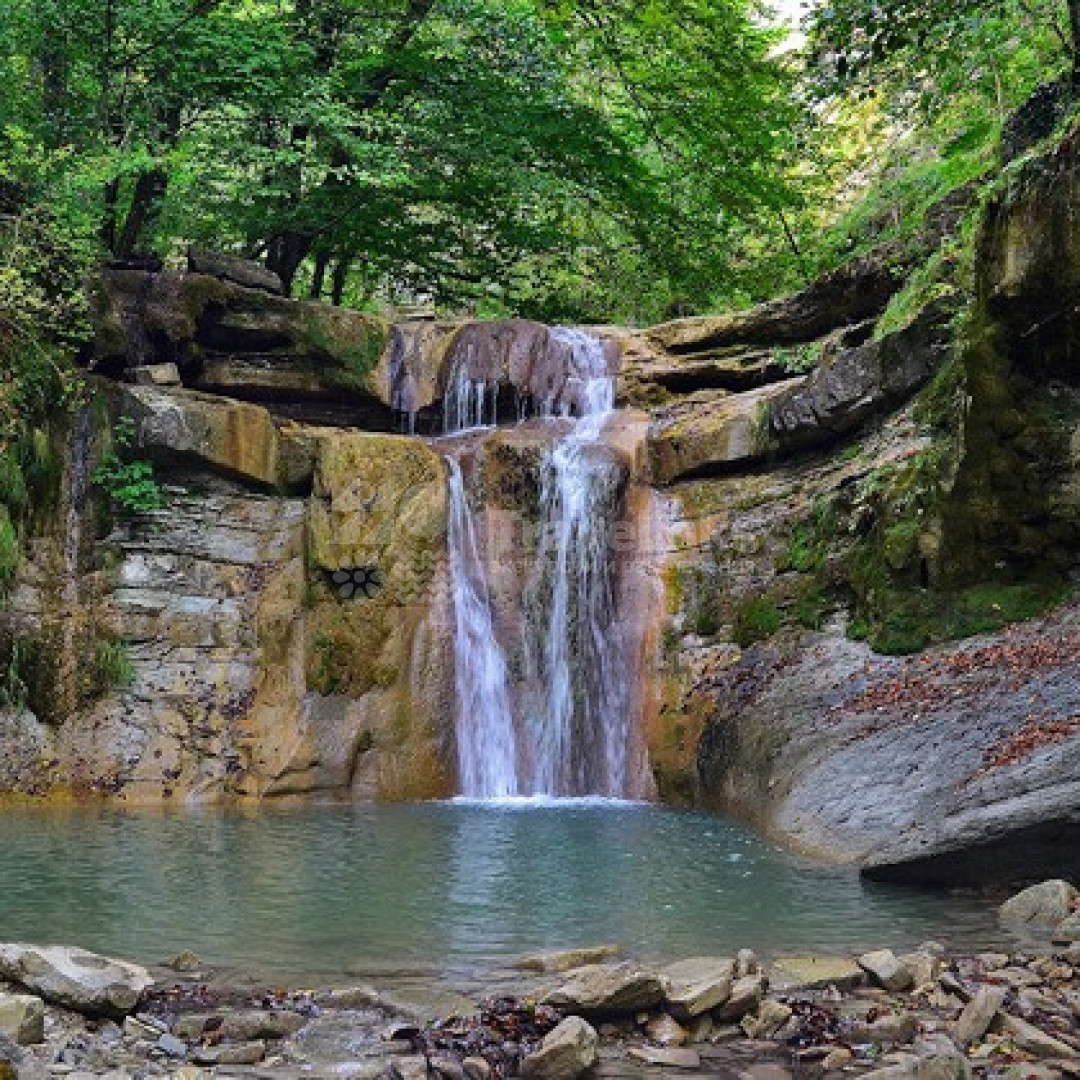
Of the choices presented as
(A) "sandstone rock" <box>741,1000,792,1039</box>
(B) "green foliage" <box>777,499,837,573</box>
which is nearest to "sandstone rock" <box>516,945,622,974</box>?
(A) "sandstone rock" <box>741,1000,792,1039</box>

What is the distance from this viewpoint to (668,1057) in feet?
12.6

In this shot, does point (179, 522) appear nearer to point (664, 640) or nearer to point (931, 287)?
point (664, 640)

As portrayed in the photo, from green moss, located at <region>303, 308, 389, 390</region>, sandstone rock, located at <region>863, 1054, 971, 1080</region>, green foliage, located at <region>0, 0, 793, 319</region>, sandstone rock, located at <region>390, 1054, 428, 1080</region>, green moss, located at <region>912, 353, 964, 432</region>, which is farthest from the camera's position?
green moss, located at <region>303, 308, 389, 390</region>

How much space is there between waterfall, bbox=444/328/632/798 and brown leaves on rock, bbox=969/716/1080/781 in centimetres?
566

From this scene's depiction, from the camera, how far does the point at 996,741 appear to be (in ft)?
24.7

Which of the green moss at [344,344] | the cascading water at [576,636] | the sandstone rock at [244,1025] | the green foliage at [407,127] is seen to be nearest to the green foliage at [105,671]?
the cascading water at [576,636]

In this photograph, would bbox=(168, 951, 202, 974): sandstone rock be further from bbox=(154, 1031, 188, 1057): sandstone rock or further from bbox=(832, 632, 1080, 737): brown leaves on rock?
bbox=(832, 632, 1080, 737): brown leaves on rock

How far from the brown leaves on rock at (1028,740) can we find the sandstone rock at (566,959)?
10.1ft

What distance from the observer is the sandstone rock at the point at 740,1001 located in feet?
13.7

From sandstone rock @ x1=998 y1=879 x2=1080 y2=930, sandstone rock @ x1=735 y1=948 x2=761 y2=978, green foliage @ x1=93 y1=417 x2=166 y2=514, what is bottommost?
sandstone rock @ x1=735 y1=948 x2=761 y2=978

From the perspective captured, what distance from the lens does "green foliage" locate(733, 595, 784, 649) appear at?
12.4 m

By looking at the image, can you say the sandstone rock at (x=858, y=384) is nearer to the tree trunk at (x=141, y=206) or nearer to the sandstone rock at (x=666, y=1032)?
the tree trunk at (x=141, y=206)

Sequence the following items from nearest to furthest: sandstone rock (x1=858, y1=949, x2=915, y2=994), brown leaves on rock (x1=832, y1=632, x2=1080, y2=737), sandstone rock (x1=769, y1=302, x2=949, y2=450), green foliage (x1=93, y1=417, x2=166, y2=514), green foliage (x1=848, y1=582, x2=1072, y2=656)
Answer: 1. sandstone rock (x1=858, y1=949, x2=915, y2=994)
2. brown leaves on rock (x1=832, y1=632, x2=1080, y2=737)
3. green foliage (x1=848, y1=582, x2=1072, y2=656)
4. sandstone rock (x1=769, y1=302, x2=949, y2=450)
5. green foliage (x1=93, y1=417, x2=166, y2=514)

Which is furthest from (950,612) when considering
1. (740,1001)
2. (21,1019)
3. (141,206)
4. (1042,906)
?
(141,206)
